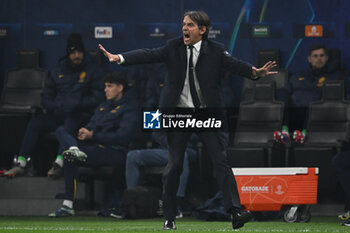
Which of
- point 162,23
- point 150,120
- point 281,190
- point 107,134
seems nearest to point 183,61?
point 281,190

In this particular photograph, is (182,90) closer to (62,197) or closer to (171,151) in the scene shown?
(171,151)

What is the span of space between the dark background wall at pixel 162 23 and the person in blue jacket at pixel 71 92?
113 cm

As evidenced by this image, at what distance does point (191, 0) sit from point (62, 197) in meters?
3.59

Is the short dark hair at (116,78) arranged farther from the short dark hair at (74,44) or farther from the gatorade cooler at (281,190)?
the gatorade cooler at (281,190)

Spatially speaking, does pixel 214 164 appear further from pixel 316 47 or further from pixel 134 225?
pixel 316 47

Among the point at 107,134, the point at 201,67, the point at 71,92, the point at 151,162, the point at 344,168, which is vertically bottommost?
the point at 151,162

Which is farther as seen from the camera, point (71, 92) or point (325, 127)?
point (71, 92)

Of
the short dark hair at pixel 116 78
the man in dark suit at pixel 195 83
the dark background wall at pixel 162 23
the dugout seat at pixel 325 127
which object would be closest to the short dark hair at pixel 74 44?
the short dark hair at pixel 116 78

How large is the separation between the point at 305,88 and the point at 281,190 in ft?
8.20

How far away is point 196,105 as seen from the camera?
6.90 m

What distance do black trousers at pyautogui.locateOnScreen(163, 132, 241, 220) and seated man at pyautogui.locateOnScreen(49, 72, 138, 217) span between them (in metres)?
3.06

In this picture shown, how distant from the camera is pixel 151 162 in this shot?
32.9 feet

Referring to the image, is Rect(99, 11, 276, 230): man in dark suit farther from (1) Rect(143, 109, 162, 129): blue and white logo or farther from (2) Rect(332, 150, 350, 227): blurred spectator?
(1) Rect(143, 109, 162, 129): blue and white logo

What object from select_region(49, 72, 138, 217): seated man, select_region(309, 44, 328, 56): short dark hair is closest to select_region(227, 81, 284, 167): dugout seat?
select_region(309, 44, 328, 56): short dark hair
